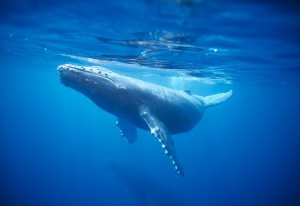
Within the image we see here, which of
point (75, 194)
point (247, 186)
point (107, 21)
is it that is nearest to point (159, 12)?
point (107, 21)

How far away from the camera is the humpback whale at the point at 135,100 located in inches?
360

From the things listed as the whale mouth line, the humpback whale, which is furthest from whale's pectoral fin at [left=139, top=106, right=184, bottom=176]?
the whale mouth line

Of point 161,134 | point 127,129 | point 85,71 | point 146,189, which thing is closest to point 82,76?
point 85,71

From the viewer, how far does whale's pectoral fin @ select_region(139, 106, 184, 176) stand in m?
9.34

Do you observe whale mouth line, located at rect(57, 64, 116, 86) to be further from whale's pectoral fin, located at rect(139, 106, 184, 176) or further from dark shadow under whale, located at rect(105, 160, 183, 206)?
dark shadow under whale, located at rect(105, 160, 183, 206)

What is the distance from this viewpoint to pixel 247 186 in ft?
143

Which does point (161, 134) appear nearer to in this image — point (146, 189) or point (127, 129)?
point (127, 129)

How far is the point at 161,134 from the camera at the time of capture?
955cm

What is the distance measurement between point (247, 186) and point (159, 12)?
4103 centimetres

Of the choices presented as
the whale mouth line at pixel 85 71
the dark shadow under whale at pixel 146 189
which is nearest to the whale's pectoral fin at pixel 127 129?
the whale mouth line at pixel 85 71

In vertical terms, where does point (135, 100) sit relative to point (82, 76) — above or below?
below

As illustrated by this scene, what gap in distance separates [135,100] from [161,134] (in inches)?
69.4

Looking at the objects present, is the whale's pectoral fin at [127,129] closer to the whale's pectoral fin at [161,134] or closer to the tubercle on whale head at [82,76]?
the whale's pectoral fin at [161,134]

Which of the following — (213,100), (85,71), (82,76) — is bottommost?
(213,100)
